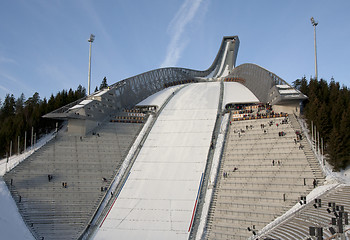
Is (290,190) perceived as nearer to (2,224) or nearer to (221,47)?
(2,224)

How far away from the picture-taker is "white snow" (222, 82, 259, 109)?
3609cm

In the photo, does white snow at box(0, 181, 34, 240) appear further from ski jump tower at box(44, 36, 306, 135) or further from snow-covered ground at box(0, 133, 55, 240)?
ski jump tower at box(44, 36, 306, 135)

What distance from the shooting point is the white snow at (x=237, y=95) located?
36094 millimetres

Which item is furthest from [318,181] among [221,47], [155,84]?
[221,47]

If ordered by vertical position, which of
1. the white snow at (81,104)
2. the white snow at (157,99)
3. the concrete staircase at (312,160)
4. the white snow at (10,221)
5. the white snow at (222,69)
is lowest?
the white snow at (10,221)

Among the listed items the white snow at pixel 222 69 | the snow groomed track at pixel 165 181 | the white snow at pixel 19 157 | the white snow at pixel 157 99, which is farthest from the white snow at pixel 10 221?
the white snow at pixel 222 69

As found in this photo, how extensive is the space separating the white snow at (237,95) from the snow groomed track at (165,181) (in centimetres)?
315

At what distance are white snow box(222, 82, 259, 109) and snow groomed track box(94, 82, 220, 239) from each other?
315 centimetres

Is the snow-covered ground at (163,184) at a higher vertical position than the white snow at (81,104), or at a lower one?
lower

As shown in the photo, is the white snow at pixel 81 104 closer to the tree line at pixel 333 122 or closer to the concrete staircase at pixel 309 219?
the tree line at pixel 333 122

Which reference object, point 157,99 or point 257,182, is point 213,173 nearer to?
point 257,182

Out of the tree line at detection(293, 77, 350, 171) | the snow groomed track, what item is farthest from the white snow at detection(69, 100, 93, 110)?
the tree line at detection(293, 77, 350, 171)

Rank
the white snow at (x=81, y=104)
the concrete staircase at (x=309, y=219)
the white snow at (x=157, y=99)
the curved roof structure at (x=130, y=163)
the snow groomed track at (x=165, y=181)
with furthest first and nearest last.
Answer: the white snow at (x=157, y=99)
the white snow at (x=81, y=104)
the curved roof structure at (x=130, y=163)
the snow groomed track at (x=165, y=181)
the concrete staircase at (x=309, y=219)

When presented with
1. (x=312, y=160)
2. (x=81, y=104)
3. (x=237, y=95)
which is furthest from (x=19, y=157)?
(x=237, y=95)
